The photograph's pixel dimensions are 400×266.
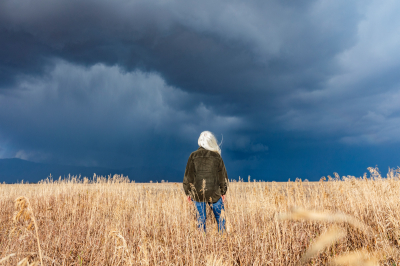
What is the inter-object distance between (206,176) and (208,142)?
66cm

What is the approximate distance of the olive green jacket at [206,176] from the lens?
4.56 metres

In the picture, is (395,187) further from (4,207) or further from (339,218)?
(4,207)

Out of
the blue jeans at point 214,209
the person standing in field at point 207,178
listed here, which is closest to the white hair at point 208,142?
the person standing in field at point 207,178

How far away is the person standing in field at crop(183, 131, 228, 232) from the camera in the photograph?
4.57 meters

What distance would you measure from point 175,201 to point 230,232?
124 inches

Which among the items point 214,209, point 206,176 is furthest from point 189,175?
point 214,209

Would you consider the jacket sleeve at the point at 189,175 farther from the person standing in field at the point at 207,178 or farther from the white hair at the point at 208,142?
the white hair at the point at 208,142

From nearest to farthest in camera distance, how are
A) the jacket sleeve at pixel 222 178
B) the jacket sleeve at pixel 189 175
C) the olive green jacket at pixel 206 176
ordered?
the olive green jacket at pixel 206 176
the jacket sleeve at pixel 222 178
the jacket sleeve at pixel 189 175

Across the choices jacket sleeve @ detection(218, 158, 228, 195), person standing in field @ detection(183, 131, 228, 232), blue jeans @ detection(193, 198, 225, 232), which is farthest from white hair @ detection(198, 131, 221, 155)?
blue jeans @ detection(193, 198, 225, 232)

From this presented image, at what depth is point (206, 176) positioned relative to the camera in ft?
15.2

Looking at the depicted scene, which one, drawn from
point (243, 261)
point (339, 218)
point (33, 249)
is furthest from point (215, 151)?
point (339, 218)

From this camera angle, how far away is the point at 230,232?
3992 millimetres

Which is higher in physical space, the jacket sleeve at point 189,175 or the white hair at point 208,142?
the white hair at point 208,142

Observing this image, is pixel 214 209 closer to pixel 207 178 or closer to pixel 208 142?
pixel 207 178
